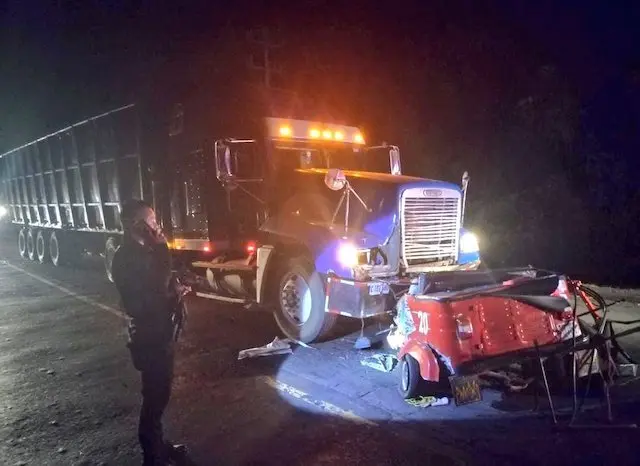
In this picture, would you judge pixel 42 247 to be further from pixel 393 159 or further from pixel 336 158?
pixel 393 159

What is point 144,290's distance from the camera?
3479 millimetres

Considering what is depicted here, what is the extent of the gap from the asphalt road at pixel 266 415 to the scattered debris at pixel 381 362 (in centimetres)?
11

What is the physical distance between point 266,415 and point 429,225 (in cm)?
314

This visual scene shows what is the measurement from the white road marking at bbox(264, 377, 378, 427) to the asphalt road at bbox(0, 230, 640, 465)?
0.04ft

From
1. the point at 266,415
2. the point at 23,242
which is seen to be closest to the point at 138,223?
the point at 266,415

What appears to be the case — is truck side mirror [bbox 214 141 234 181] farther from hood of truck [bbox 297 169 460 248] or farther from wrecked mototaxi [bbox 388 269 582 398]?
wrecked mototaxi [bbox 388 269 582 398]

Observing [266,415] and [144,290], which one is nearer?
[144,290]

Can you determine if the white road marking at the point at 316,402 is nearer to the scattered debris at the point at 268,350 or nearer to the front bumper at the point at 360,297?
the scattered debris at the point at 268,350

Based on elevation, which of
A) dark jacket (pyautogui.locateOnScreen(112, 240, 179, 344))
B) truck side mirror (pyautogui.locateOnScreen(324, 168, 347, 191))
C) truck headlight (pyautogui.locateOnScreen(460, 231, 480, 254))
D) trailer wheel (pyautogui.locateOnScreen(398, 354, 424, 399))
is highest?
truck side mirror (pyautogui.locateOnScreen(324, 168, 347, 191))

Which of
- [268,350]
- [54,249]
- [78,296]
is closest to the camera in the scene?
[268,350]

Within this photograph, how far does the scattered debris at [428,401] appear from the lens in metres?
4.50

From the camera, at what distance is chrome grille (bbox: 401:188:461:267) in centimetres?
617

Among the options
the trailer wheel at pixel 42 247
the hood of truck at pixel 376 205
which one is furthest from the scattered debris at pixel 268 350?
the trailer wheel at pixel 42 247

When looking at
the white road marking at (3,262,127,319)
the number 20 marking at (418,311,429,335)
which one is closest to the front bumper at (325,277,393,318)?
the number 20 marking at (418,311,429,335)
